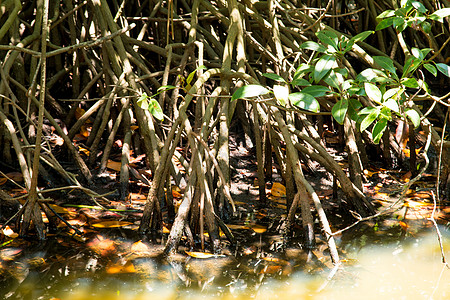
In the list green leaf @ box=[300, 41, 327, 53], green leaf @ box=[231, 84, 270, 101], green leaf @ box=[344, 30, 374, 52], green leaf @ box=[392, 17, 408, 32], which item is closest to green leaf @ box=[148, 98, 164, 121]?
green leaf @ box=[231, 84, 270, 101]

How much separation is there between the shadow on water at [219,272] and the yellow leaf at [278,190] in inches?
26.9

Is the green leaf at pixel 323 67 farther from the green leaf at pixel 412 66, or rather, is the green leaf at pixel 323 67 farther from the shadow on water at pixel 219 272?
the shadow on water at pixel 219 272

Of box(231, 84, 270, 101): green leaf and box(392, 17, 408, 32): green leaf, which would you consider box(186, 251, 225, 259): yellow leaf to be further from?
box(392, 17, 408, 32): green leaf

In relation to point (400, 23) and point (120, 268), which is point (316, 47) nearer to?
point (400, 23)

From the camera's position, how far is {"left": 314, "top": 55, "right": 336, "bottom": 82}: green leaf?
192cm

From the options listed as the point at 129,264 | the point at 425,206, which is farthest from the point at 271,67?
the point at 129,264

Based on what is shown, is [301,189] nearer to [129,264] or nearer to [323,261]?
[323,261]

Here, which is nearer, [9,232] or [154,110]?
[154,110]

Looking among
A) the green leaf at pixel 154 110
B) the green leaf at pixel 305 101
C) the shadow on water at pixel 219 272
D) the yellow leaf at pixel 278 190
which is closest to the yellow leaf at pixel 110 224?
the shadow on water at pixel 219 272

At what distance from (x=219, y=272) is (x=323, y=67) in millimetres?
980

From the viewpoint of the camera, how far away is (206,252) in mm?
2279

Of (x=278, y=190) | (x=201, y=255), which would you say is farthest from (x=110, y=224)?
(x=278, y=190)

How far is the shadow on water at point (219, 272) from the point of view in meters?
Result: 1.92

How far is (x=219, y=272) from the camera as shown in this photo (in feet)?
6.88
